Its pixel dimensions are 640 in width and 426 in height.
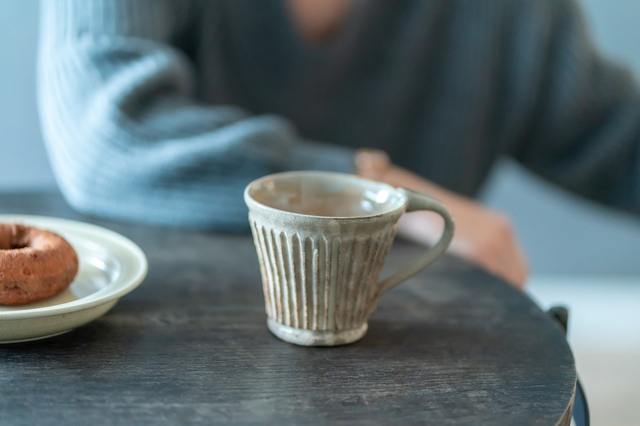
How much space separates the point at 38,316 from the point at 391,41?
0.90m

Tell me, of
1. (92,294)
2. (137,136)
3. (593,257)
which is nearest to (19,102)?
(137,136)

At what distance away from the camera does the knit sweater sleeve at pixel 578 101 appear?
99 cm

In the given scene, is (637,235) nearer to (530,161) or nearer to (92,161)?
(530,161)

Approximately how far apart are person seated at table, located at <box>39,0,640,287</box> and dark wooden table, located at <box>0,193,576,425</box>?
0.67 ft

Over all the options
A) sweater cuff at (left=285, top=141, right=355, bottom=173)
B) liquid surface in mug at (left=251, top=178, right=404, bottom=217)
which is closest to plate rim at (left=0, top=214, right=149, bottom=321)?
liquid surface in mug at (left=251, top=178, right=404, bottom=217)

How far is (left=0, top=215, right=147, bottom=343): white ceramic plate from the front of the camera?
0.31 m

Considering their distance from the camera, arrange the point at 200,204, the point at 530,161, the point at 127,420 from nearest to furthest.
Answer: the point at 127,420 → the point at 200,204 → the point at 530,161

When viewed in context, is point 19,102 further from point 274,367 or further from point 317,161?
point 274,367

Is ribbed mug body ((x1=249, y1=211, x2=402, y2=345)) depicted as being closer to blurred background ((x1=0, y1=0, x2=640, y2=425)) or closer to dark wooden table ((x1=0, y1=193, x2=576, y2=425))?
dark wooden table ((x1=0, y1=193, x2=576, y2=425))

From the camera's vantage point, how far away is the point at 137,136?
622 millimetres

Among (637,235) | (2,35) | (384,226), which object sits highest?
(2,35)

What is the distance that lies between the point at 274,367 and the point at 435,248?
0.47 feet

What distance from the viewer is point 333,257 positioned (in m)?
0.34

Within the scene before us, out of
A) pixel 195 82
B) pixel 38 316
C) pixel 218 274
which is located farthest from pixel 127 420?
pixel 195 82
